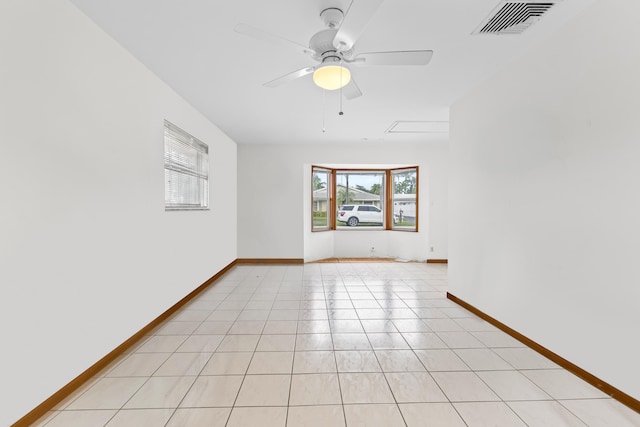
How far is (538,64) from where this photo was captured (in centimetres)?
247

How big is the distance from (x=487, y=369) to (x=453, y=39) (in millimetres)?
2601

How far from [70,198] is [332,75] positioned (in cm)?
198

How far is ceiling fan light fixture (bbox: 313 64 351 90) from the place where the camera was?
6.94ft

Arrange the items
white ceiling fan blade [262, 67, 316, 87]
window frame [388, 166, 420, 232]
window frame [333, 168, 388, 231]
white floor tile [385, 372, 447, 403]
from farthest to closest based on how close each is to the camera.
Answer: window frame [333, 168, 388, 231] < window frame [388, 166, 420, 232] < white ceiling fan blade [262, 67, 316, 87] < white floor tile [385, 372, 447, 403]

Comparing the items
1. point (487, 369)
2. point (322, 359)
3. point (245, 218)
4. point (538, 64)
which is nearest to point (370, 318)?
point (322, 359)

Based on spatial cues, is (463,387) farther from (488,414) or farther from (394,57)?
(394,57)

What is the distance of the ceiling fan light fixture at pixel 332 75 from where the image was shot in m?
2.12

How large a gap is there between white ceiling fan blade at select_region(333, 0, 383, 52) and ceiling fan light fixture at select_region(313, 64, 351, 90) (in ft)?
0.48

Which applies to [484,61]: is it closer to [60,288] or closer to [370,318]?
[370,318]

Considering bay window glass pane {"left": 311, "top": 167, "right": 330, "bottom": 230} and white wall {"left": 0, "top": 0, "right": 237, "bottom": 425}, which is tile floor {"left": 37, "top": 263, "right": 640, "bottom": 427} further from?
bay window glass pane {"left": 311, "top": 167, "right": 330, "bottom": 230}

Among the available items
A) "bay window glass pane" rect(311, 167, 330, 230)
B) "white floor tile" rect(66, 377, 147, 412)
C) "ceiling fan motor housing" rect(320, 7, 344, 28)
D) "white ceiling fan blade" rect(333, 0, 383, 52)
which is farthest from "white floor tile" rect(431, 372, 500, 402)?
"bay window glass pane" rect(311, 167, 330, 230)

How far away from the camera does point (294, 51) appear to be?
8.30 feet

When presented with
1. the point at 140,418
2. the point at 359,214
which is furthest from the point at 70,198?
the point at 359,214

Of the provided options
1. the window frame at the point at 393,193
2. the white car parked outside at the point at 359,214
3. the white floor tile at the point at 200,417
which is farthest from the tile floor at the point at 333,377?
the white car parked outside at the point at 359,214
